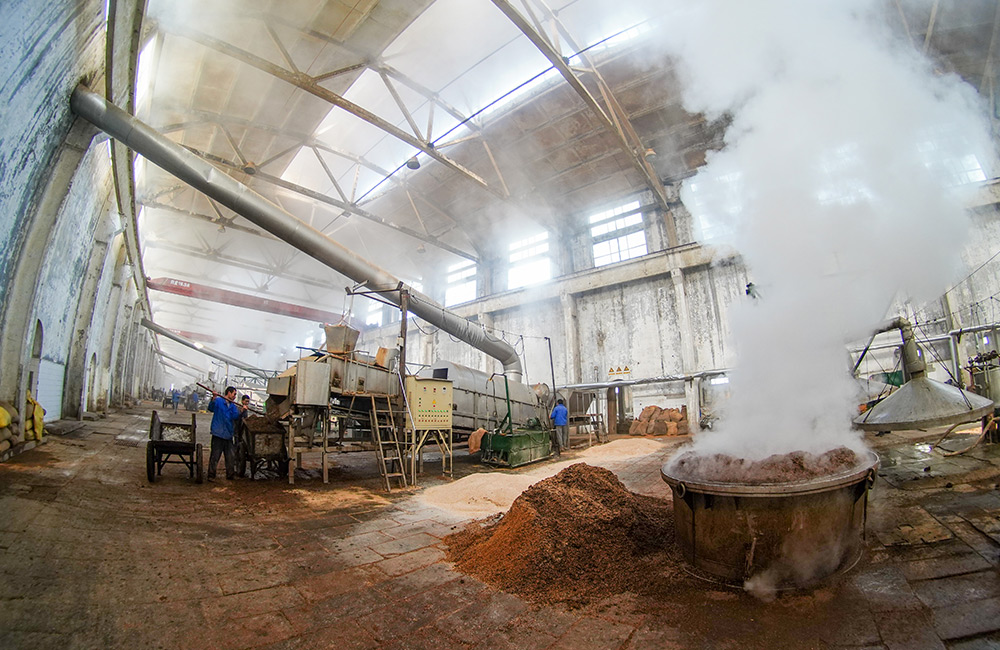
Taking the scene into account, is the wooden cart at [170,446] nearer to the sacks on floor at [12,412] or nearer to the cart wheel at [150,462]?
the cart wheel at [150,462]

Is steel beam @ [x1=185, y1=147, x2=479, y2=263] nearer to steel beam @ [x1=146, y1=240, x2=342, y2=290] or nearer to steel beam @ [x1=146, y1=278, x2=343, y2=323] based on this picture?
steel beam @ [x1=146, y1=278, x2=343, y2=323]

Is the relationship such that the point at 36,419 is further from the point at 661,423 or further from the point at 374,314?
the point at 374,314

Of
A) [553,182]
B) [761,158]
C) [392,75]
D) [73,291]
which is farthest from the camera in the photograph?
[553,182]

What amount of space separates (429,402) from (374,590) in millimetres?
5862

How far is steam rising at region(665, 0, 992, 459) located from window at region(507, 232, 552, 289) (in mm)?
11839

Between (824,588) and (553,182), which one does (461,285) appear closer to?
(553,182)

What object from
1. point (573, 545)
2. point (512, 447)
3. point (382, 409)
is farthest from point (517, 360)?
point (573, 545)

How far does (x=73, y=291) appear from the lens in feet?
28.4

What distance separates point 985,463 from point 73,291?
1591 centimetres

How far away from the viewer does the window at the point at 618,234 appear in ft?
54.9

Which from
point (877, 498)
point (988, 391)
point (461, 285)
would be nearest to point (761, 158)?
point (877, 498)

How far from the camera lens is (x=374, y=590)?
3004 mm

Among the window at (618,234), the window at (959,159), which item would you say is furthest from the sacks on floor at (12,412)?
the window at (959,159)

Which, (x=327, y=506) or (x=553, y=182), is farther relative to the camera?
(x=553, y=182)
